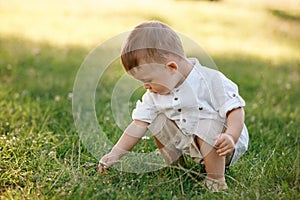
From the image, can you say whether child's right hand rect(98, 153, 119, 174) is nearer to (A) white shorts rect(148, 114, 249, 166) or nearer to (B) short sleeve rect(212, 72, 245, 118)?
(A) white shorts rect(148, 114, 249, 166)

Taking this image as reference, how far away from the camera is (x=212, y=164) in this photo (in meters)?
2.55

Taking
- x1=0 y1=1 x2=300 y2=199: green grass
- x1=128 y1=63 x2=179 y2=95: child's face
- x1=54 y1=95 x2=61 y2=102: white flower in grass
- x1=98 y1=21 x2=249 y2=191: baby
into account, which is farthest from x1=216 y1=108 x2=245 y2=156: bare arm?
x1=54 y1=95 x2=61 y2=102: white flower in grass

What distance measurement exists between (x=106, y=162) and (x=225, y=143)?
1.93 feet

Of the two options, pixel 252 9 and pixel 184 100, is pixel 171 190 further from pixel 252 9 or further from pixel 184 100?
pixel 252 9

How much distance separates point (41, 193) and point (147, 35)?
83 cm

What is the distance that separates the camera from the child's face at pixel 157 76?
8.02ft

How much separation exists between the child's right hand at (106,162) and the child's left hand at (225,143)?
51 centimetres

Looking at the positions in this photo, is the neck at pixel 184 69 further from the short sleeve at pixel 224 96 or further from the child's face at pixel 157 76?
the short sleeve at pixel 224 96

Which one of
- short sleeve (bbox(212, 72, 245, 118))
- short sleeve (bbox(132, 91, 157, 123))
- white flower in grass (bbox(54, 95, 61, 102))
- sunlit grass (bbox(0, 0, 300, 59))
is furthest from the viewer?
sunlit grass (bbox(0, 0, 300, 59))

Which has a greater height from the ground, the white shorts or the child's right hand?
the white shorts

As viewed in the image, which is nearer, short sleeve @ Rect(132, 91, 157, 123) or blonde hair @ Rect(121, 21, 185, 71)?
blonde hair @ Rect(121, 21, 185, 71)

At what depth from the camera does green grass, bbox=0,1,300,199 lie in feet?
8.02

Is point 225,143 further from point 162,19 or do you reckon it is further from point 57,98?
point 162,19

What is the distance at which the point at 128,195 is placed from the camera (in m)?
2.32
